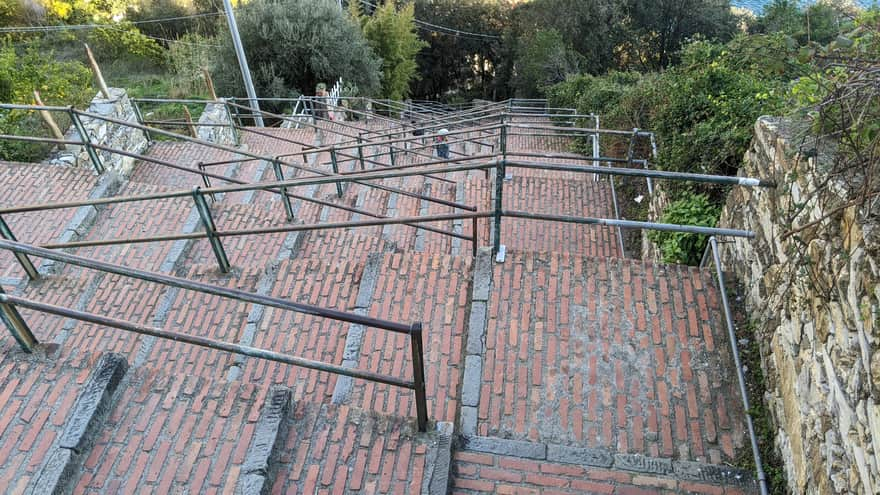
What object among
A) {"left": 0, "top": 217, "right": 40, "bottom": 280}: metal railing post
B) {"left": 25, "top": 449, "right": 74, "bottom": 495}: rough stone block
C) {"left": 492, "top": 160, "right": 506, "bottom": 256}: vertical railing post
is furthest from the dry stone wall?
{"left": 0, "top": 217, "right": 40, "bottom": 280}: metal railing post

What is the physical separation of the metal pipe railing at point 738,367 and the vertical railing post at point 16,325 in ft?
13.2

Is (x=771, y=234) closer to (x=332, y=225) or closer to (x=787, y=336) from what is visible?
(x=787, y=336)

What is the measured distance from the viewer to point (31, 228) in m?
5.58

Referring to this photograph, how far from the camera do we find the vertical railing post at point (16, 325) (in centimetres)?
264

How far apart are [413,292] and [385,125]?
12317 millimetres

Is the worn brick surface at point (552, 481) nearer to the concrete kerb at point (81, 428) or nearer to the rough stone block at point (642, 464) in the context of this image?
the rough stone block at point (642, 464)

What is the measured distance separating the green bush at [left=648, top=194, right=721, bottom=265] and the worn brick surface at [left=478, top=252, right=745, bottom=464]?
0.64 meters

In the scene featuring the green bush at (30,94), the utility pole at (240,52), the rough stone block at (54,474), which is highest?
the utility pole at (240,52)

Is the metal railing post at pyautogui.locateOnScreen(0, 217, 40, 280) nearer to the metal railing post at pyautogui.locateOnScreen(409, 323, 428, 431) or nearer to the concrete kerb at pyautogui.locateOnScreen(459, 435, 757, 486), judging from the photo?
the metal railing post at pyautogui.locateOnScreen(409, 323, 428, 431)

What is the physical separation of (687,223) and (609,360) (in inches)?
80.3

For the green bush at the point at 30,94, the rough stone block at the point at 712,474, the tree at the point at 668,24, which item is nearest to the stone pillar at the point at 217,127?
the green bush at the point at 30,94

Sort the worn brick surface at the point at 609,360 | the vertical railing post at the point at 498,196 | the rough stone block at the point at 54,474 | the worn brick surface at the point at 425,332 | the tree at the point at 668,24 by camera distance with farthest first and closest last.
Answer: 1. the tree at the point at 668,24
2. the vertical railing post at the point at 498,196
3. the worn brick surface at the point at 425,332
4. the worn brick surface at the point at 609,360
5. the rough stone block at the point at 54,474

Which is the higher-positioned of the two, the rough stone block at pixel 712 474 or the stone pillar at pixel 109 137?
the stone pillar at pixel 109 137

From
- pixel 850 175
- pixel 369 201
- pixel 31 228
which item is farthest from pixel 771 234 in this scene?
pixel 31 228
